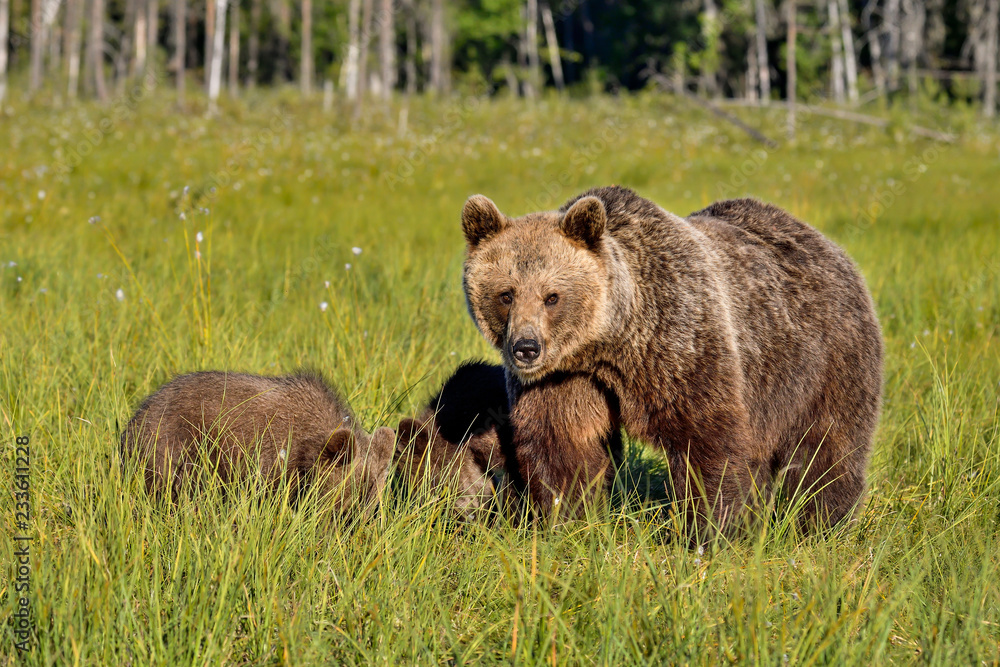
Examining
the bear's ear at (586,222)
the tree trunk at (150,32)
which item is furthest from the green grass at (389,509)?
the tree trunk at (150,32)

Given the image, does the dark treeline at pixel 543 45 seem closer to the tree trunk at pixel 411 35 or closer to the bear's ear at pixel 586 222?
the tree trunk at pixel 411 35

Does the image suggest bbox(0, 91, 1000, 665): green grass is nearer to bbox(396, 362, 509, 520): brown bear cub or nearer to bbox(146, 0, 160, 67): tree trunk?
bbox(396, 362, 509, 520): brown bear cub

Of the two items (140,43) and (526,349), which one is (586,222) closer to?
(526,349)

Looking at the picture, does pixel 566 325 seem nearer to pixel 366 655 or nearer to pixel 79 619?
pixel 366 655

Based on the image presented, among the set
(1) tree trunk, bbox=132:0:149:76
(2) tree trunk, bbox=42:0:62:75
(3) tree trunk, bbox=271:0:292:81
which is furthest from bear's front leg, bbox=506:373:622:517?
(2) tree trunk, bbox=42:0:62:75

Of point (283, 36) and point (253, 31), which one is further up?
point (253, 31)

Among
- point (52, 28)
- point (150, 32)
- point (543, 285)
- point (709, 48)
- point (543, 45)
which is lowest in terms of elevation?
point (543, 285)

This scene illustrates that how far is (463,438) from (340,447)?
630 mm

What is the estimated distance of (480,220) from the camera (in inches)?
148

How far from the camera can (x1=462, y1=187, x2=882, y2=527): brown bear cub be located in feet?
11.3

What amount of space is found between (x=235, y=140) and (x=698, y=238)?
17.1 meters

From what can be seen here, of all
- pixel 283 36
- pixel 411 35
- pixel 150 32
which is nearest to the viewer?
pixel 150 32

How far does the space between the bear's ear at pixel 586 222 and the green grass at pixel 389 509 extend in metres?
1.14
